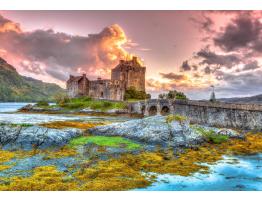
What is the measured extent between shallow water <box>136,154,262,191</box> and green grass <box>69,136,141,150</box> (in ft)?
22.0

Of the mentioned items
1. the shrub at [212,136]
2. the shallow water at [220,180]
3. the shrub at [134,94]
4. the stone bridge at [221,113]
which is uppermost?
the shrub at [134,94]

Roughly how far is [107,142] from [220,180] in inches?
392

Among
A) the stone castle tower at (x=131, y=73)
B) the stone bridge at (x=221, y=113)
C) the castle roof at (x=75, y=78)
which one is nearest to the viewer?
the stone bridge at (x=221, y=113)

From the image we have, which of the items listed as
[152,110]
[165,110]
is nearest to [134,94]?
[152,110]

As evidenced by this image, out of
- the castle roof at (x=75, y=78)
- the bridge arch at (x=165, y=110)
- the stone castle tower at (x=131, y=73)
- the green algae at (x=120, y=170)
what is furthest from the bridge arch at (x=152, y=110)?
the green algae at (x=120, y=170)

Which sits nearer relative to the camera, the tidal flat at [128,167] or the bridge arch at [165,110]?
the tidal flat at [128,167]

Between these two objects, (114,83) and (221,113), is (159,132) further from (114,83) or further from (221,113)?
(114,83)

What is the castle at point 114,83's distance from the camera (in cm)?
8425

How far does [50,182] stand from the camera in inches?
443

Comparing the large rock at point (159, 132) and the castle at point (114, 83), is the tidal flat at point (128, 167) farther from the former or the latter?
the castle at point (114, 83)

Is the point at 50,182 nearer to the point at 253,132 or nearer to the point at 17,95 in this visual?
the point at 253,132

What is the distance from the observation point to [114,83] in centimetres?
8425

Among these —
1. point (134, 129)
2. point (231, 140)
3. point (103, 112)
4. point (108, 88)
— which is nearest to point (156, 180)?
point (134, 129)

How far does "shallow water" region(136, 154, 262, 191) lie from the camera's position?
36.9ft
